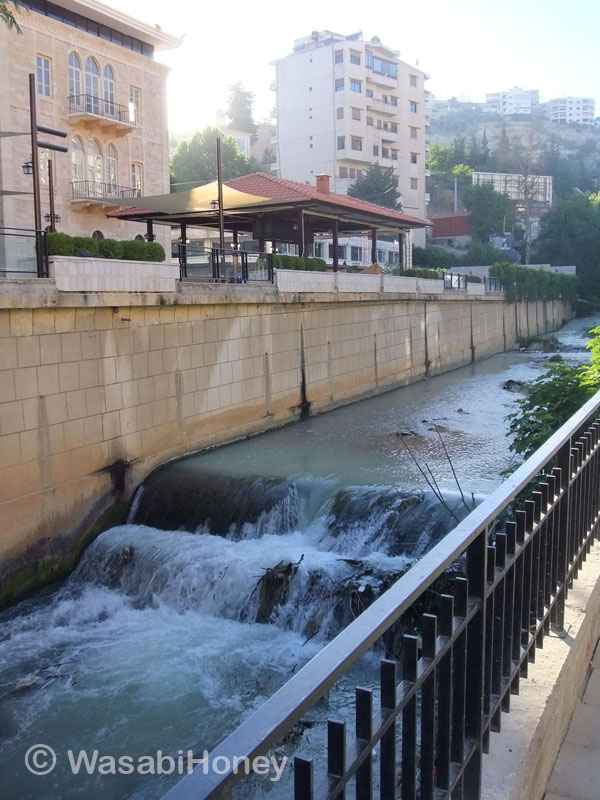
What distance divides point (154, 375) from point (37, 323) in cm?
287

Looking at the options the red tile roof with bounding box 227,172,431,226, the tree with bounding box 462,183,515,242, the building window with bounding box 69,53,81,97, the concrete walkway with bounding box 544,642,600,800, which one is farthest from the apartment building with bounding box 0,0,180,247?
the tree with bounding box 462,183,515,242

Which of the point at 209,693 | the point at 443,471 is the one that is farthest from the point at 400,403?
the point at 209,693

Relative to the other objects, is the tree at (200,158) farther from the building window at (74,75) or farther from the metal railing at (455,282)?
the building window at (74,75)

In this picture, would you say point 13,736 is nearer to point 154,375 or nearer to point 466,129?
point 154,375

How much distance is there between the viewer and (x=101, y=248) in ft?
42.3

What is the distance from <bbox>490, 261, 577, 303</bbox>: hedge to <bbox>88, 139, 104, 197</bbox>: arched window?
65.4ft

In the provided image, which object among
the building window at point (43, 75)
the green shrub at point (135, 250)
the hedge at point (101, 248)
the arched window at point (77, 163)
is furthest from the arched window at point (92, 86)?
the green shrub at point (135, 250)

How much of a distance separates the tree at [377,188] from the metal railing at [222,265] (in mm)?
41389

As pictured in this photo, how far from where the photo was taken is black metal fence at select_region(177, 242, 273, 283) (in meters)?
16.2

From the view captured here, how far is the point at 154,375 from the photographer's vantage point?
1352 centimetres

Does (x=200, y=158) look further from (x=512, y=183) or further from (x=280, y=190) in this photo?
(x=512, y=183)

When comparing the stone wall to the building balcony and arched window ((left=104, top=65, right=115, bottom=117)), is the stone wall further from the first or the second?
the building balcony

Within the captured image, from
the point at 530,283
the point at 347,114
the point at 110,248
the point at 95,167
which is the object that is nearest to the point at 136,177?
the point at 95,167

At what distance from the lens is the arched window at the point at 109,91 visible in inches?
1126
